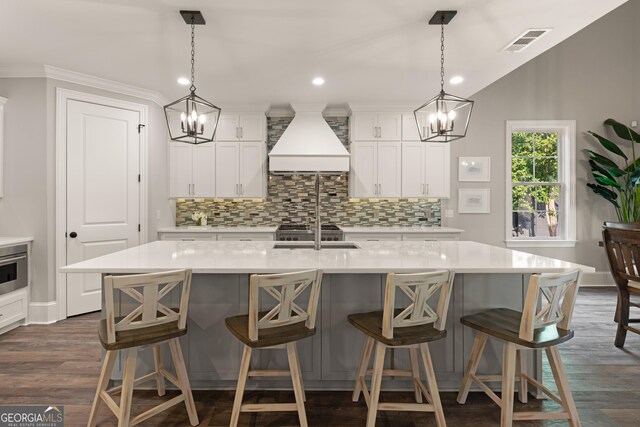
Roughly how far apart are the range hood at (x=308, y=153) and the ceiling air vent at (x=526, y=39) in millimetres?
2087

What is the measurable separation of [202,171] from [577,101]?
553 centimetres

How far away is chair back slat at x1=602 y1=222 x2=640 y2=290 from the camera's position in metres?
2.89

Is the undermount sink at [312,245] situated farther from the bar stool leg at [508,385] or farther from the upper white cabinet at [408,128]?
the upper white cabinet at [408,128]

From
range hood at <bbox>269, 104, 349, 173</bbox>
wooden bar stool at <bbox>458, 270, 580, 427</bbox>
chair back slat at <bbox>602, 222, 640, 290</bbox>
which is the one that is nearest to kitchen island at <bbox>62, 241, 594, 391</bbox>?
wooden bar stool at <bbox>458, 270, 580, 427</bbox>

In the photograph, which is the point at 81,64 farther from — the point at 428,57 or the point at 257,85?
the point at 428,57

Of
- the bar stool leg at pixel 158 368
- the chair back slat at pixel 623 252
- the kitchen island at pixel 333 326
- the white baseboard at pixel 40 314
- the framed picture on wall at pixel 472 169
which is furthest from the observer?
the framed picture on wall at pixel 472 169

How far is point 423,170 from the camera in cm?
504

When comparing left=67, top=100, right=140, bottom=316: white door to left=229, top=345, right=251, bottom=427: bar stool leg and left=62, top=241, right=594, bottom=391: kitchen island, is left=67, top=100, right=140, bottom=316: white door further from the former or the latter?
left=229, top=345, right=251, bottom=427: bar stool leg

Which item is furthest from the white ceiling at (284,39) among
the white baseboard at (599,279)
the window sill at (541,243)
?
the white baseboard at (599,279)

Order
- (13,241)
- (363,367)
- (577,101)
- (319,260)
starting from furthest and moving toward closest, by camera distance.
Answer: (577,101)
(13,241)
(319,260)
(363,367)

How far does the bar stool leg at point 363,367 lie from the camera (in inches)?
83.6

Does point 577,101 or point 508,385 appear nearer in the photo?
point 508,385

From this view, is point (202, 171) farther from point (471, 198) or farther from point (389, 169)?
point (471, 198)

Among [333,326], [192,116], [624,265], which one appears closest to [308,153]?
[192,116]
